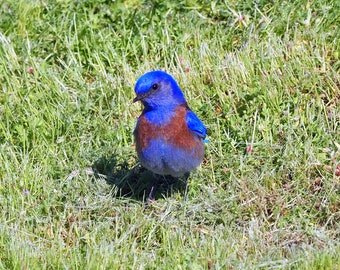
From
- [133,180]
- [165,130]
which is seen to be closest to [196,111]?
[133,180]

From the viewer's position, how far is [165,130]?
583 centimetres

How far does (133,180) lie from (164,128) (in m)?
0.71

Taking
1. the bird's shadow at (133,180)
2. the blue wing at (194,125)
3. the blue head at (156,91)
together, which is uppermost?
the blue head at (156,91)

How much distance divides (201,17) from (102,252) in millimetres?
2970

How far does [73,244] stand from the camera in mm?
5625

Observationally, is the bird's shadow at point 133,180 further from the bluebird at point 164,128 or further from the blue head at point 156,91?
the blue head at point 156,91

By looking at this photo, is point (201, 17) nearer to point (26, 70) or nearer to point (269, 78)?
point (269, 78)

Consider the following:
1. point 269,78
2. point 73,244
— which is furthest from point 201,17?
point 73,244

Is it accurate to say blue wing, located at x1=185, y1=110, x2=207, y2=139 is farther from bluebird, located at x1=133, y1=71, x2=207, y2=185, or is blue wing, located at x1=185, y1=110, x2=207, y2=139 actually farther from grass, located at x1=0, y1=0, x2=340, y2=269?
grass, located at x1=0, y1=0, x2=340, y2=269

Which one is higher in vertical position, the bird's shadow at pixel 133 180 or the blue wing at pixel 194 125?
the blue wing at pixel 194 125

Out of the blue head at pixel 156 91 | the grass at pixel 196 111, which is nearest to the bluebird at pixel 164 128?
the blue head at pixel 156 91

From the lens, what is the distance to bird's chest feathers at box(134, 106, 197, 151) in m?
5.82

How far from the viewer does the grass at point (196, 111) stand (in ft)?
18.1

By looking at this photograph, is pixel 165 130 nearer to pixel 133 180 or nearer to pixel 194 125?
pixel 194 125
